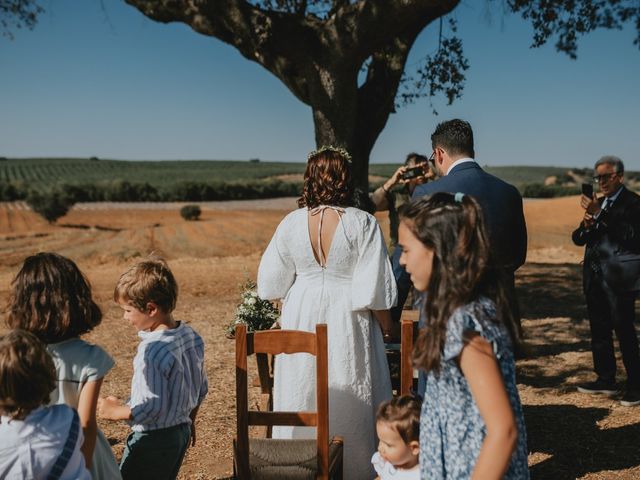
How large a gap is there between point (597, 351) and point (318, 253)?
3667 millimetres

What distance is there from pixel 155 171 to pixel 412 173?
106m

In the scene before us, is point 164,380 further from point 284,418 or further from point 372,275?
point 372,275

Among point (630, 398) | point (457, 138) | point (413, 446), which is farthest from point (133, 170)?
point (413, 446)

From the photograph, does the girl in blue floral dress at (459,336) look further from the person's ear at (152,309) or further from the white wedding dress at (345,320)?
the white wedding dress at (345,320)

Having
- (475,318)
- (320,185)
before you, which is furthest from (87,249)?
(475,318)

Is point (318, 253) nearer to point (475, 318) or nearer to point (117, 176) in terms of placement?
point (475, 318)

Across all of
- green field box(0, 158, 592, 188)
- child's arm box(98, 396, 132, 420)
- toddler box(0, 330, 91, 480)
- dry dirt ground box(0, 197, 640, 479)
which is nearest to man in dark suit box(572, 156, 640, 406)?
dry dirt ground box(0, 197, 640, 479)

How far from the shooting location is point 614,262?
231 inches

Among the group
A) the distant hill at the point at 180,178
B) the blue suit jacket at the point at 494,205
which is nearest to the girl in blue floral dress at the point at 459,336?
the blue suit jacket at the point at 494,205

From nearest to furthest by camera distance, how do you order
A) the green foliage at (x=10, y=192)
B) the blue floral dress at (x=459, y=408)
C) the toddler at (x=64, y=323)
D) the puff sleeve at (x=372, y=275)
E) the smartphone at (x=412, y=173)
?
1. the blue floral dress at (x=459, y=408)
2. the toddler at (x=64, y=323)
3. the puff sleeve at (x=372, y=275)
4. the smartphone at (x=412, y=173)
5. the green foliage at (x=10, y=192)

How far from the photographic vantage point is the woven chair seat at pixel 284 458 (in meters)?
3.25

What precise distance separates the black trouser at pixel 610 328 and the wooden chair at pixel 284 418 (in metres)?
3.74

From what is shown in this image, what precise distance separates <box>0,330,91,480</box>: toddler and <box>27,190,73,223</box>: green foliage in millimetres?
39260

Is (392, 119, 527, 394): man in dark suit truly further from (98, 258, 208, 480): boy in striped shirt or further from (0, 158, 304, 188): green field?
(0, 158, 304, 188): green field
